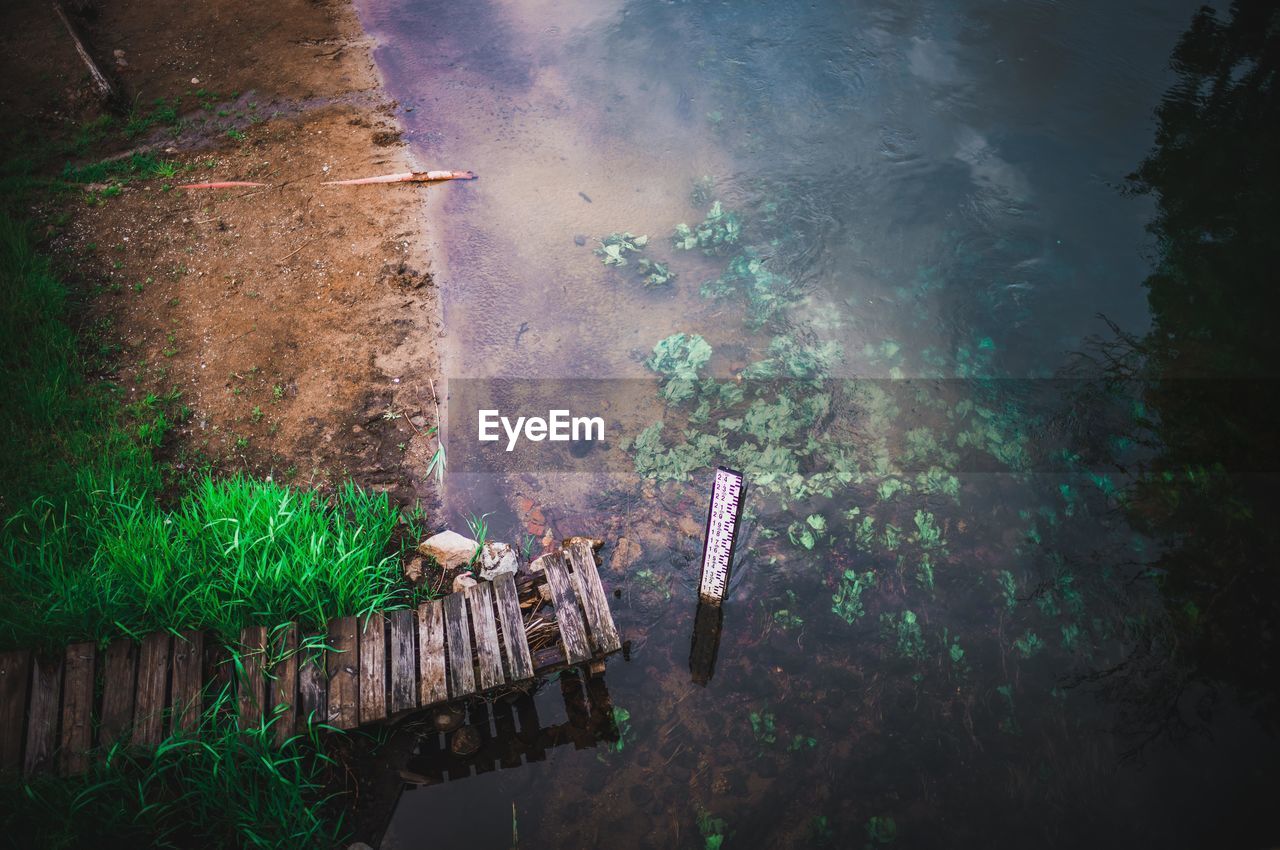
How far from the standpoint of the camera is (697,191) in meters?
5.78

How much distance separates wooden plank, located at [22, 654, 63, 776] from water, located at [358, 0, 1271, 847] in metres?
1.61

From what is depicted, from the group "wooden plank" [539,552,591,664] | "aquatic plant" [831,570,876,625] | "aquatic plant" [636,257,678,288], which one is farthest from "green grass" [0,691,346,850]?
"aquatic plant" [636,257,678,288]

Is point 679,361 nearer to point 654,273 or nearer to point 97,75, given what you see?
point 654,273

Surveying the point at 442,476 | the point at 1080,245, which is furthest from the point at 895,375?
the point at 442,476

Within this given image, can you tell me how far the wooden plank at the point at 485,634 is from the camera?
3369 mm

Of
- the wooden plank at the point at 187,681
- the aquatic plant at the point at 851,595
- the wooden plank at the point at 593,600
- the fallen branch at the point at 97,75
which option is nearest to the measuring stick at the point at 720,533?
the wooden plank at the point at 593,600

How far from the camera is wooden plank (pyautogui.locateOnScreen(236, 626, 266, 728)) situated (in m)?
3.20

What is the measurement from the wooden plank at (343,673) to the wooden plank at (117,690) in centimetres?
88

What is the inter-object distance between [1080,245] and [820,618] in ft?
12.7

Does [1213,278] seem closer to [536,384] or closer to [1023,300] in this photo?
[1023,300]

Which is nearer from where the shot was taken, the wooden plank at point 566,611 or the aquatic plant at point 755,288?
the wooden plank at point 566,611

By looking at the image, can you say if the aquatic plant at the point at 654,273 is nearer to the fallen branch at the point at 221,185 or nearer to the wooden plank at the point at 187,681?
the fallen branch at the point at 221,185

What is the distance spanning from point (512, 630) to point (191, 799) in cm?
160

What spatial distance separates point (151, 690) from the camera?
127 inches
